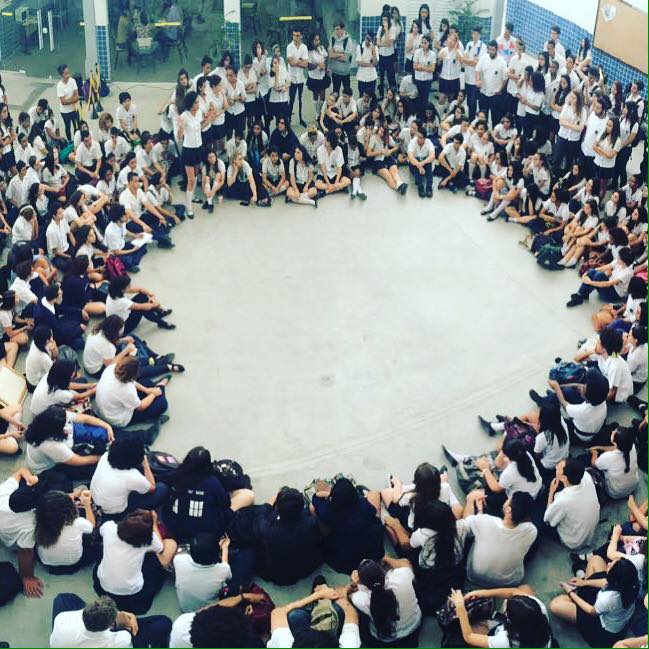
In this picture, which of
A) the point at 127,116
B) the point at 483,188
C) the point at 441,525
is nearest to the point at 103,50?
the point at 127,116

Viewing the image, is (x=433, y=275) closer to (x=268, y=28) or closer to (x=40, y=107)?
(x=40, y=107)

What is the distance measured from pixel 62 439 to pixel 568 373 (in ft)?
13.1

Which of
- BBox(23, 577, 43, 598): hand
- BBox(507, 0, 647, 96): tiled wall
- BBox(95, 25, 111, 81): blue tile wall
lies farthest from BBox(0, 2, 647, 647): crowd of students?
BBox(95, 25, 111, 81): blue tile wall

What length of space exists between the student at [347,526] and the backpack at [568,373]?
2.40 metres

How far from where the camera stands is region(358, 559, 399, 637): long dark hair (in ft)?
16.0

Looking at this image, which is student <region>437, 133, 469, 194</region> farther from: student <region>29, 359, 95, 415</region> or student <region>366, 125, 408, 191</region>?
student <region>29, 359, 95, 415</region>

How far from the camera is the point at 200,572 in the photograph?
5.27 m

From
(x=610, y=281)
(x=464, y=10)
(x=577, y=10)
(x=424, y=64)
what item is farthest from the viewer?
(x=464, y=10)

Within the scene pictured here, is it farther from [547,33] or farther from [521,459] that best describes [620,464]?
[547,33]

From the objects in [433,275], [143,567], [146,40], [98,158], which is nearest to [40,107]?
[98,158]

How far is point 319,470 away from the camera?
6.70 meters

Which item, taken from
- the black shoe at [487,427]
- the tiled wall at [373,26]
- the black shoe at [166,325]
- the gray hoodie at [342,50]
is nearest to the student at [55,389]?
the black shoe at [166,325]

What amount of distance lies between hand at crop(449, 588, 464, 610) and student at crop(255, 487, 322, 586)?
3.00ft

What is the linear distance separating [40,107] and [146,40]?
401 cm
